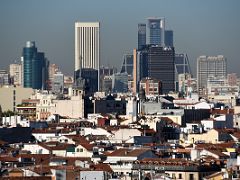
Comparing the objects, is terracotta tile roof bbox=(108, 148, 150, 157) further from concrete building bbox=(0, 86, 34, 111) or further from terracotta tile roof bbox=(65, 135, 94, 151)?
concrete building bbox=(0, 86, 34, 111)

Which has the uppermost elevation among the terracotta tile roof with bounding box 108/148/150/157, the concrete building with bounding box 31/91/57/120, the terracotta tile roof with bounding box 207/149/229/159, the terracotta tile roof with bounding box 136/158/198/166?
the terracotta tile roof with bounding box 136/158/198/166

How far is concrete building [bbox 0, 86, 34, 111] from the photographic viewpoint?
151500 mm

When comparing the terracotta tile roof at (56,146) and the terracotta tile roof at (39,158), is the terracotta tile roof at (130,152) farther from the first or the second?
the terracotta tile roof at (56,146)

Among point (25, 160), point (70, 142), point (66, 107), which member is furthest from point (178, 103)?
point (25, 160)

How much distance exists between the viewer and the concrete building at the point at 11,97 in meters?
152

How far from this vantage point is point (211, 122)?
104 meters

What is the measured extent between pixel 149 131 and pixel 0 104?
185 feet

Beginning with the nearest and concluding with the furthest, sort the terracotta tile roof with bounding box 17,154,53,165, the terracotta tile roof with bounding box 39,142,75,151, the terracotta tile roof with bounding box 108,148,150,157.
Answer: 1. the terracotta tile roof with bounding box 17,154,53,165
2. the terracotta tile roof with bounding box 108,148,150,157
3. the terracotta tile roof with bounding box 39,142,75,151

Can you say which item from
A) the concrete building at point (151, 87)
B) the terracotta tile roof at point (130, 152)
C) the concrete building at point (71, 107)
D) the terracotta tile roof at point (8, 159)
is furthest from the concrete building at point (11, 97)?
the terracotta tile roof at point (130, 152)

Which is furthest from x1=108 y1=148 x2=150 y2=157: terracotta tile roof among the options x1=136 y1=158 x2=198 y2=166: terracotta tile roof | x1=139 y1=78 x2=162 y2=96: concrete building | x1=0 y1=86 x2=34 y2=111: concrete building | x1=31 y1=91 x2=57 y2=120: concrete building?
x1=139 y1=78 x2=162 y2=96: concrete building

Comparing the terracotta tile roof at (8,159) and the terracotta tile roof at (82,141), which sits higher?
the terracotta tile roof at (8,159)

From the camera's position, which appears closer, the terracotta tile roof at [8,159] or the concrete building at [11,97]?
the terracotta tile roof at [8,159]

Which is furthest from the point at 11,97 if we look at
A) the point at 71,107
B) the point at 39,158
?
the point at 39,158

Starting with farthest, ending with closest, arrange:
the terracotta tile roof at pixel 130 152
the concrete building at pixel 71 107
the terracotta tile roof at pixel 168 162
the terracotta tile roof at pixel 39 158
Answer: the concrete building at pixel 71 107
the terracotta tile roof at pixel 130 152
the terracotta tile roof at pixel 39 158
the terracotta tile roof at pixel 168 162
